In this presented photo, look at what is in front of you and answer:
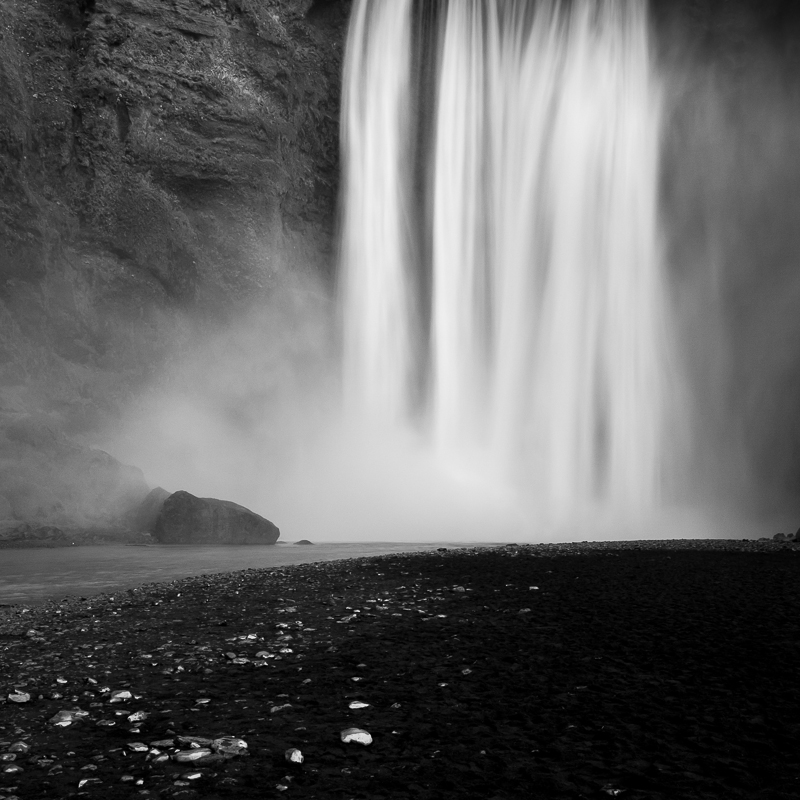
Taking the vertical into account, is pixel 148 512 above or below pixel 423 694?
above

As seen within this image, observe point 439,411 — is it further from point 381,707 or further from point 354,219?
point 381,707

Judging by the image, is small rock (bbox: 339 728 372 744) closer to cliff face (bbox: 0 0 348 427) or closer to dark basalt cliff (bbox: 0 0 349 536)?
dark basalt cliff (bbox: 0 0 349 536)

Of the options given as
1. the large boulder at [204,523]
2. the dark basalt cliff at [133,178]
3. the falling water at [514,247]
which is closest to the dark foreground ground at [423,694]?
the large boulder at [204,523]

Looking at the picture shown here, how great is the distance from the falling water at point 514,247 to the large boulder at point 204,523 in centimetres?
1193

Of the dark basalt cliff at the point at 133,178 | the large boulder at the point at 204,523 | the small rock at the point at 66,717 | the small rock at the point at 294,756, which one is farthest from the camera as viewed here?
the dark basalt cliff at the point at 133,178

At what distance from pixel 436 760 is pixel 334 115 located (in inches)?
1513

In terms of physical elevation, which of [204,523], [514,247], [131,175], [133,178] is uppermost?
[131,175]

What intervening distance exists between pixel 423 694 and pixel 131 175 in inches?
1340

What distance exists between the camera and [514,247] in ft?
109

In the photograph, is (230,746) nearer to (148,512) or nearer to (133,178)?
(148,512)

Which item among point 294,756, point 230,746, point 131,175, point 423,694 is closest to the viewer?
point 294,756

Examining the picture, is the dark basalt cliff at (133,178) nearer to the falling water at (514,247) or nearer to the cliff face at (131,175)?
the cliff face at (131,175)

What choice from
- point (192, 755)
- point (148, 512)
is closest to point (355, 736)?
point (192, 755)

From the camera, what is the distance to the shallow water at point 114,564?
37.8ft
